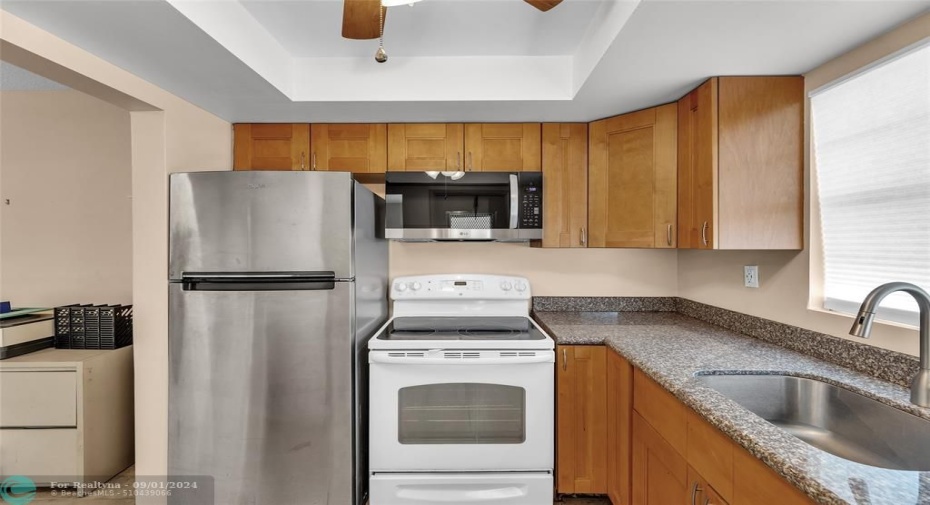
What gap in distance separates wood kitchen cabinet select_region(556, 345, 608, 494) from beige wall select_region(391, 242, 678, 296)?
29.7 inches

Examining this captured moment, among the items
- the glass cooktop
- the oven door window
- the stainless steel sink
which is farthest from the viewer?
the glass cooktop

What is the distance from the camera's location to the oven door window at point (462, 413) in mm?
1728

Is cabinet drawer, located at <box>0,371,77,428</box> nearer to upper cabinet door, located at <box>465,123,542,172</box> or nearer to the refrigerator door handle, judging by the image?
the refrigerator door handle

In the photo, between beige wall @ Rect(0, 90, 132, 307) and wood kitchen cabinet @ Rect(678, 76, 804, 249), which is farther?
beige wall @ Rect(0, 90, 132, 307)

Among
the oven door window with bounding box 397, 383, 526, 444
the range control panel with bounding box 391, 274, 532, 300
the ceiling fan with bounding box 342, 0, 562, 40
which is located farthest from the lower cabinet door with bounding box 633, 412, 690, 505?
the ceiling fan with bounding box 342, 0, 562, 40

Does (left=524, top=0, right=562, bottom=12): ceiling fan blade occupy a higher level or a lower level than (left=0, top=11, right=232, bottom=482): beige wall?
higher

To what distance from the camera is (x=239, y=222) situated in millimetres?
1612

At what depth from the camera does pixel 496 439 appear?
1.74 metres

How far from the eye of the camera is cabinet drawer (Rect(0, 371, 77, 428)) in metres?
1.87

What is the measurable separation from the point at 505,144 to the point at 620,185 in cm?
71

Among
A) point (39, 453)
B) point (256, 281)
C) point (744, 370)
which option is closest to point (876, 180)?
point (744, 370)

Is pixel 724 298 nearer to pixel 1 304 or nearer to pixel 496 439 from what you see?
pixel 496 439

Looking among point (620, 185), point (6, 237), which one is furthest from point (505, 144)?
point (6, 237)

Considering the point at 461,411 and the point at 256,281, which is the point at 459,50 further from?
the point at 461,411
